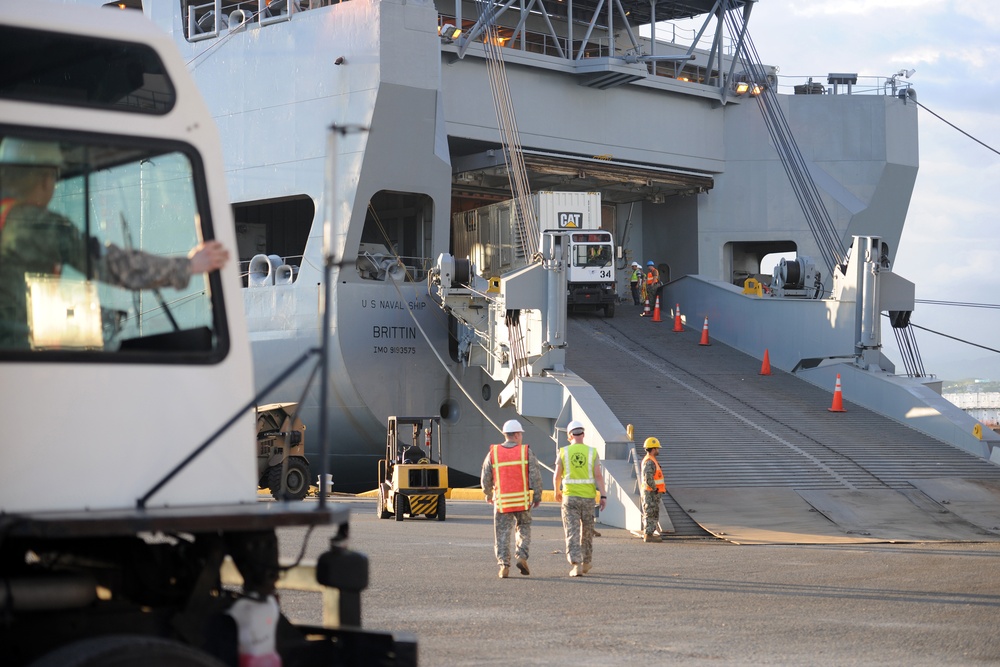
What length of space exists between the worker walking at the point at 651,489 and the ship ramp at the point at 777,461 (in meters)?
0.80

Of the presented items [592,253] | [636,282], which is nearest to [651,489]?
[592,253]

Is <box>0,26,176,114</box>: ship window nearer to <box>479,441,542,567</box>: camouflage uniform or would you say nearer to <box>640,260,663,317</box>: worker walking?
<box>479,441,542,567</box>: camouflage uniform

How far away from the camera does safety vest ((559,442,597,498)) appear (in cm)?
1327

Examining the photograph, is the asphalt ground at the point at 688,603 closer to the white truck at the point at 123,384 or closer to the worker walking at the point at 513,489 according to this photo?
the worker walking at the point at 513,489

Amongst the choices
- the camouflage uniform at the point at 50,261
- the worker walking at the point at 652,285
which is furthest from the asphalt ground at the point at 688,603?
the worker walking at the point at 652,285

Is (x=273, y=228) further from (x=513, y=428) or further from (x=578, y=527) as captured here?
(x=578, y=527)

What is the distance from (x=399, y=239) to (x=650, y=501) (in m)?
17.8

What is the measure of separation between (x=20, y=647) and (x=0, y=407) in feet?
2.57

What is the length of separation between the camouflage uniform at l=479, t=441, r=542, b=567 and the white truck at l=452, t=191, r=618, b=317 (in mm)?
17835

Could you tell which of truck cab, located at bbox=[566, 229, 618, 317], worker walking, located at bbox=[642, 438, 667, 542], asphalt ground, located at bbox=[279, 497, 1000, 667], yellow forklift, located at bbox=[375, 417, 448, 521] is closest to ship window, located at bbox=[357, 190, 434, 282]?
truck cab, located at bbox=[566, 229, 618, 317]

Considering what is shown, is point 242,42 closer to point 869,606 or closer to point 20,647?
point 869,606

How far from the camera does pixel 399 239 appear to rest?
33.2 m

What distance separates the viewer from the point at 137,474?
426 cm

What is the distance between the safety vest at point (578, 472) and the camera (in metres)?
13.3
